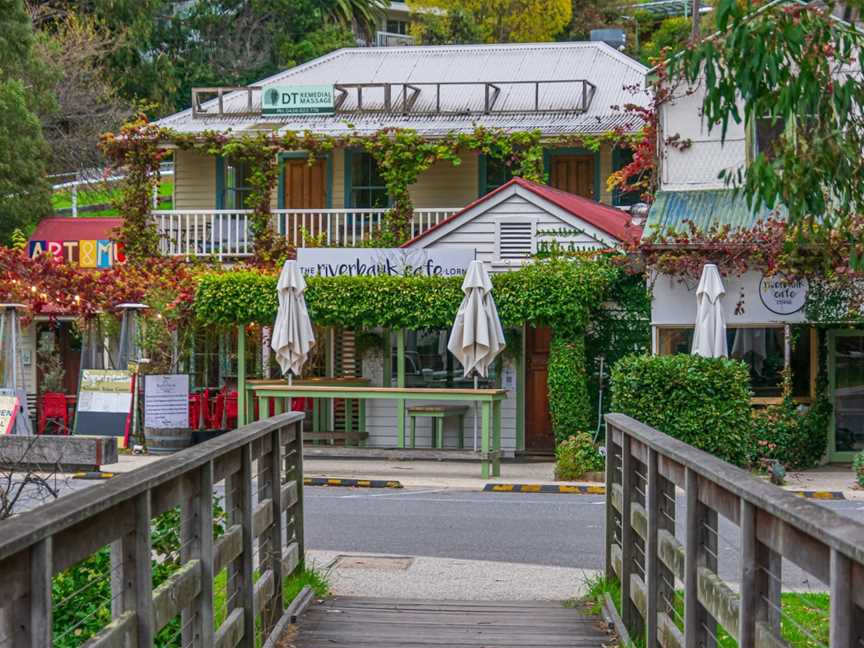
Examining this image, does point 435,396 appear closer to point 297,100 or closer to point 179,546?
point 297,100

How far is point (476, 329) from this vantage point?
67.7ft

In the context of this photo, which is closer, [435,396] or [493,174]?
[435,396]

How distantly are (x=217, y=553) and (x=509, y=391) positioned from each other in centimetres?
1815

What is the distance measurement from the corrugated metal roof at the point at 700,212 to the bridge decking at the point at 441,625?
1347 centimetres

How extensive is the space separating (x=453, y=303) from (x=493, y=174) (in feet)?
25.2

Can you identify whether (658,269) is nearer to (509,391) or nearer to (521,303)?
(521,303)

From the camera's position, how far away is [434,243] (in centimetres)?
2423

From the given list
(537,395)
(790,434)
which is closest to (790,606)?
(790,434)

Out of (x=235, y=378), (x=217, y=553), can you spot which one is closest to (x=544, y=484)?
(x=235, y=378)

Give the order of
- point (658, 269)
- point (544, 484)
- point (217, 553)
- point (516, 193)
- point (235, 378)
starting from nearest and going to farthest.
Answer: point (217, 553), point (544, 484), point (658, 269), point (516, 193), point (235, 378)

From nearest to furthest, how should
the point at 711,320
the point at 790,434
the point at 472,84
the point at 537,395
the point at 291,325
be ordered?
the point at 711,320, the point at 790,434, the point at 291,325, the point at 537,395, the point at 472,84

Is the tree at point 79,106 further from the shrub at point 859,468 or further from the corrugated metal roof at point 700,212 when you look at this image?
the shrub at point 859,468

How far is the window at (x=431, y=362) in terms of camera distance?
2489cm

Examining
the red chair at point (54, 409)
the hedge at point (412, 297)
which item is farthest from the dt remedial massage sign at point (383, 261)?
the red chair at point (54, 409)
